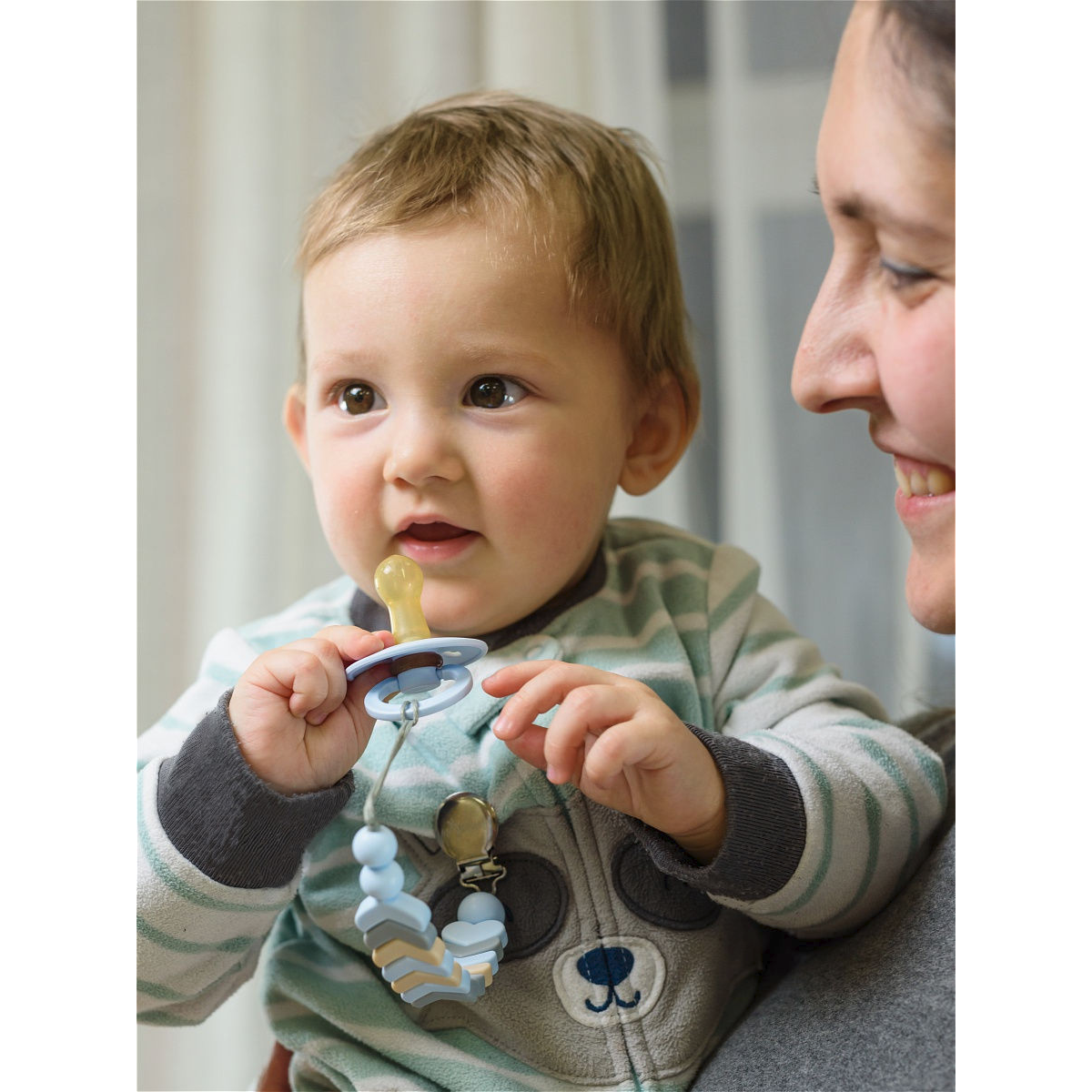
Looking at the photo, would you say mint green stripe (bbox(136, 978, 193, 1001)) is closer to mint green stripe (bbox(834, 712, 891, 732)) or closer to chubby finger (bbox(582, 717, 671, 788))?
chubby finger (bbox(582, 717, 671, 788))

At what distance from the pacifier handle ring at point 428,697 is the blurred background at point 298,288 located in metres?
0.61

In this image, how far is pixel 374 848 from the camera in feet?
1.88

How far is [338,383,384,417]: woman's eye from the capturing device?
0.81m

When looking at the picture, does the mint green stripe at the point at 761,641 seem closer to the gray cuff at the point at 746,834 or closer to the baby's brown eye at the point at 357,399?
the gray cuff at the point at 746,834

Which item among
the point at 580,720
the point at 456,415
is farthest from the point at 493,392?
the point at 580,720

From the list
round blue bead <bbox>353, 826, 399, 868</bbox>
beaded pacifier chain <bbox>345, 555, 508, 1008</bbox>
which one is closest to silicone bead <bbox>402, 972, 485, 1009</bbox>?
beaded pacifier chain <bbox>345, 555, 508, 1008</bbox>

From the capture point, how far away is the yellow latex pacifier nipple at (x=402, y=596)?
661 millimetres

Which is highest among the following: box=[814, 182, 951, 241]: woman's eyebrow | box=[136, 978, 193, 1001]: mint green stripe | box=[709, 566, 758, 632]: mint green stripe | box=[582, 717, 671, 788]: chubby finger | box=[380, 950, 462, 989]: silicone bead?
box=[814, 182, 951, 241]: woman's eyebrow

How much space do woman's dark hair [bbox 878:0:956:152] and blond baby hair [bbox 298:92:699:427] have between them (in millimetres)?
313

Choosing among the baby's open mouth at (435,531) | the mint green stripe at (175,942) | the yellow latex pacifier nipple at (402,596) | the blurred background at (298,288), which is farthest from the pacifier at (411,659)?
the blurred background at (298,288)

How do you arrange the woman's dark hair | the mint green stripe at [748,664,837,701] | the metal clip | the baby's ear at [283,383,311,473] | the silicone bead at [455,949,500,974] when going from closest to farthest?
the woman's dark hair < the silicone bead at [455,949,500,974] < the metal clip < the mint green stripe at [748,664,837,701] < the baby's ear at [283,383,311,473]

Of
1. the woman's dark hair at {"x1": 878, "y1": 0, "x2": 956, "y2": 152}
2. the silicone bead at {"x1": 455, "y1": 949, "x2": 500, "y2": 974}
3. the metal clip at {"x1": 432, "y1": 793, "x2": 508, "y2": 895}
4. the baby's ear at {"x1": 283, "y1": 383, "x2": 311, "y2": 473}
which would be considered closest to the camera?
the woman's dark hair at {"x1": 878, "y1": 0, "x2": 956, "y2": 152}
